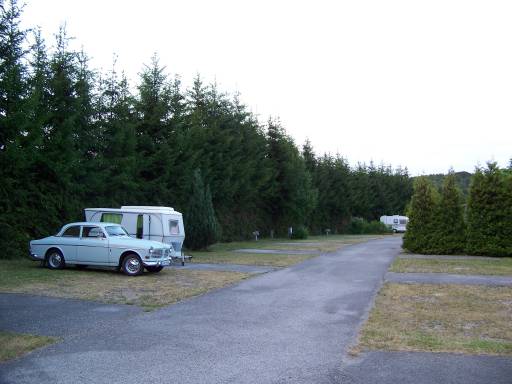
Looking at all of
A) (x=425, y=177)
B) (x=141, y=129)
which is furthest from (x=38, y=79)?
(x=425, y=177)

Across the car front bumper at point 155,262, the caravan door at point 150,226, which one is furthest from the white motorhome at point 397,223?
the car front bumper at point 155,262

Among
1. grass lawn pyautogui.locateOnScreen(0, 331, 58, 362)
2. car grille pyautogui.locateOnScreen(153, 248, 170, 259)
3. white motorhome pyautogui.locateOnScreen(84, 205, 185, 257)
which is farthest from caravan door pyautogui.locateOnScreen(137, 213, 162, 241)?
grass lawn pyautogui.locateOnScreen(0, 331, 58, 362)

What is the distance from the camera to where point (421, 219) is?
1019 inches

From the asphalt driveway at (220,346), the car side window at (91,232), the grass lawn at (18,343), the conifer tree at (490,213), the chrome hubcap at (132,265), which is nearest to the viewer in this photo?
the asphalt driveway at (220,346)

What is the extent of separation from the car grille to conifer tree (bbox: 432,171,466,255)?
15.3 m

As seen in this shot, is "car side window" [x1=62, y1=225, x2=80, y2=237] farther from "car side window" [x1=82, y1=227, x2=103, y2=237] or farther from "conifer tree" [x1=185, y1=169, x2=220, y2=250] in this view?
"conifer tree" [x1=185, y1=169, x2=220, y2=250]

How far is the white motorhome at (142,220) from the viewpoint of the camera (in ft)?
61.5

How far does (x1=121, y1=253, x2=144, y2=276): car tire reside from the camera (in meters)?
15.0

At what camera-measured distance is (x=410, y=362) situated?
→ 20.8 ft

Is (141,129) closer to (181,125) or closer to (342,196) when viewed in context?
(181,125)

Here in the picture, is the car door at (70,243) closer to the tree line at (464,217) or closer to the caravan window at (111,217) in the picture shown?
the caravan window at (111,217)

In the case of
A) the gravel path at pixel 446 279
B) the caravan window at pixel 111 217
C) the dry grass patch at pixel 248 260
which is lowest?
the gravel path at pixel 446 279

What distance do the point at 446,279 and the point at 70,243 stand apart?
37.4 feet

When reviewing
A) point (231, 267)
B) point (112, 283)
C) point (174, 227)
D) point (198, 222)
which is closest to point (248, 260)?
point (231, 267)
